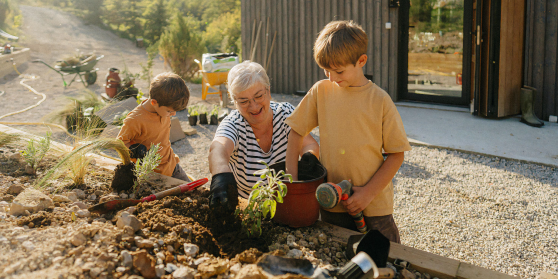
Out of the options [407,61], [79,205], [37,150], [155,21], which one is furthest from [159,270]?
[155,21]

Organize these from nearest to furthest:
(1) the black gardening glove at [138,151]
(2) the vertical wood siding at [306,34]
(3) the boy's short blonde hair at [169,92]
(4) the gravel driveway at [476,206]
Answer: (1) the black gardening glove at [138,151]
(3) the boy's short blonde hair at [169,92]
(4) the gravel driveway at [476,206]
(2) the vertical wood siding at [306,34]

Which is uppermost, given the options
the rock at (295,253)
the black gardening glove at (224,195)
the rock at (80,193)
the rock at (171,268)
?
the black gardening glove at (224,195)

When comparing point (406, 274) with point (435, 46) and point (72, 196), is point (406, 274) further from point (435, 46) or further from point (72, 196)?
point (435, 46)

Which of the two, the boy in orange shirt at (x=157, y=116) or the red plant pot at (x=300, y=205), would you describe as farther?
the boy in orange shirt at (x=157, y=116)

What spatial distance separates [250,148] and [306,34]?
613 cm

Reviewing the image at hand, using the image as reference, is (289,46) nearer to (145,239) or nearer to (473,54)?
(473,54)

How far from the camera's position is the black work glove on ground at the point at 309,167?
1.70 m

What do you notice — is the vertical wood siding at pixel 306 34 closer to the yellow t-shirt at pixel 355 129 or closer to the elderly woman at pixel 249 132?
the elderly woman at pixel 249 132

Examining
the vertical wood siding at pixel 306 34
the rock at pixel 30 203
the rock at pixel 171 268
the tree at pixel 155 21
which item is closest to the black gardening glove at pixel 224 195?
the rock at pixel 171 268

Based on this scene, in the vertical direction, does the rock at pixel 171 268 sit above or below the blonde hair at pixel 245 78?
below

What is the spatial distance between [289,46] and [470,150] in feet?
15.2

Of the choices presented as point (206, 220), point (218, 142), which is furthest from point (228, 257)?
point (218, 142)

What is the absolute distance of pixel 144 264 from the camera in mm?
1197

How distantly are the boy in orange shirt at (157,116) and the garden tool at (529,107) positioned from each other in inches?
184
